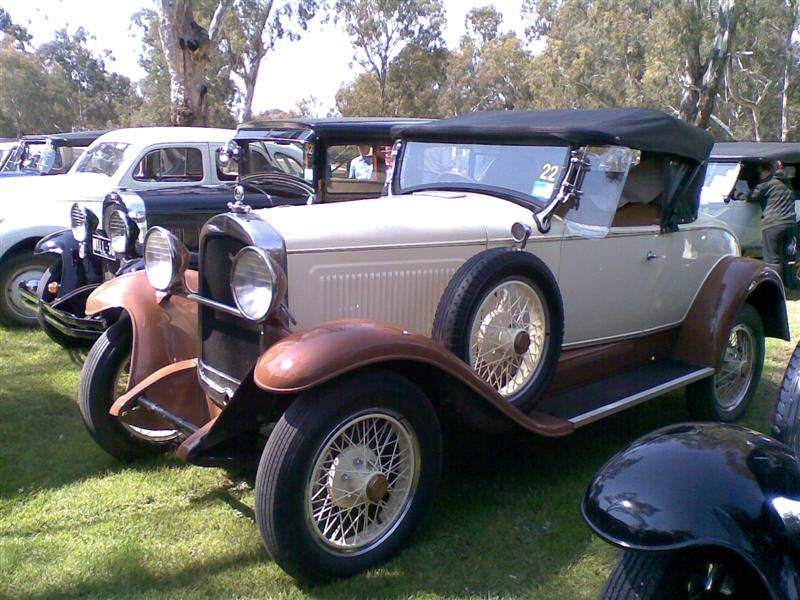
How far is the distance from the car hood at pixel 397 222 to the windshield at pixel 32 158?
393 inches

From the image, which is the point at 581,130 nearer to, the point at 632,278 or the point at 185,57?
the point at 632,278

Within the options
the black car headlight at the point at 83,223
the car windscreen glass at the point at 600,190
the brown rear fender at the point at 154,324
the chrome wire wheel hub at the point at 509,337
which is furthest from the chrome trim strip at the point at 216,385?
the black car headlight at the point at 83,223

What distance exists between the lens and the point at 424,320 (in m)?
3.75

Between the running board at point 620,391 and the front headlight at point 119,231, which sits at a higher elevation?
the front headlight at point 119,231

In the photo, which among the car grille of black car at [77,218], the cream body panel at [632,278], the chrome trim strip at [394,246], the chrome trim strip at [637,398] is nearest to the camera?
the chrome trim strip at [394,246]

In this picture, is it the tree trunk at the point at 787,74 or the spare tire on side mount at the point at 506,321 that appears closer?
the spare tire on side mount at the point at 506,321

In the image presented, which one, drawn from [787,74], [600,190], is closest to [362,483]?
[600,190]

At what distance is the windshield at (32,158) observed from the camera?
12.2 meters

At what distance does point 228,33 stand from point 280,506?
3416 cm

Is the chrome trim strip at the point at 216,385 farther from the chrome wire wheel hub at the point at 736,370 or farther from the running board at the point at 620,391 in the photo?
the chrome wire wheel hub at the point at 736,370

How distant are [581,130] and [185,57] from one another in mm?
11453

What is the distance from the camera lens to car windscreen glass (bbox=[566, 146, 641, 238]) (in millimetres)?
4055

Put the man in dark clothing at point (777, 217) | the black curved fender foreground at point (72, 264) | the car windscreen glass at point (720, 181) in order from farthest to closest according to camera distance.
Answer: the car windscreen glass at point (720, 181) → the man in dark clothing at point (777, 217) → the black curved fender foreground at point (72, 264)

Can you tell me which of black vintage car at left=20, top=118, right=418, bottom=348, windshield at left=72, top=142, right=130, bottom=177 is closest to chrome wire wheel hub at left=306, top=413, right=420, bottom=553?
black vintage car at left=20, top=118, right=418, bottom=348
